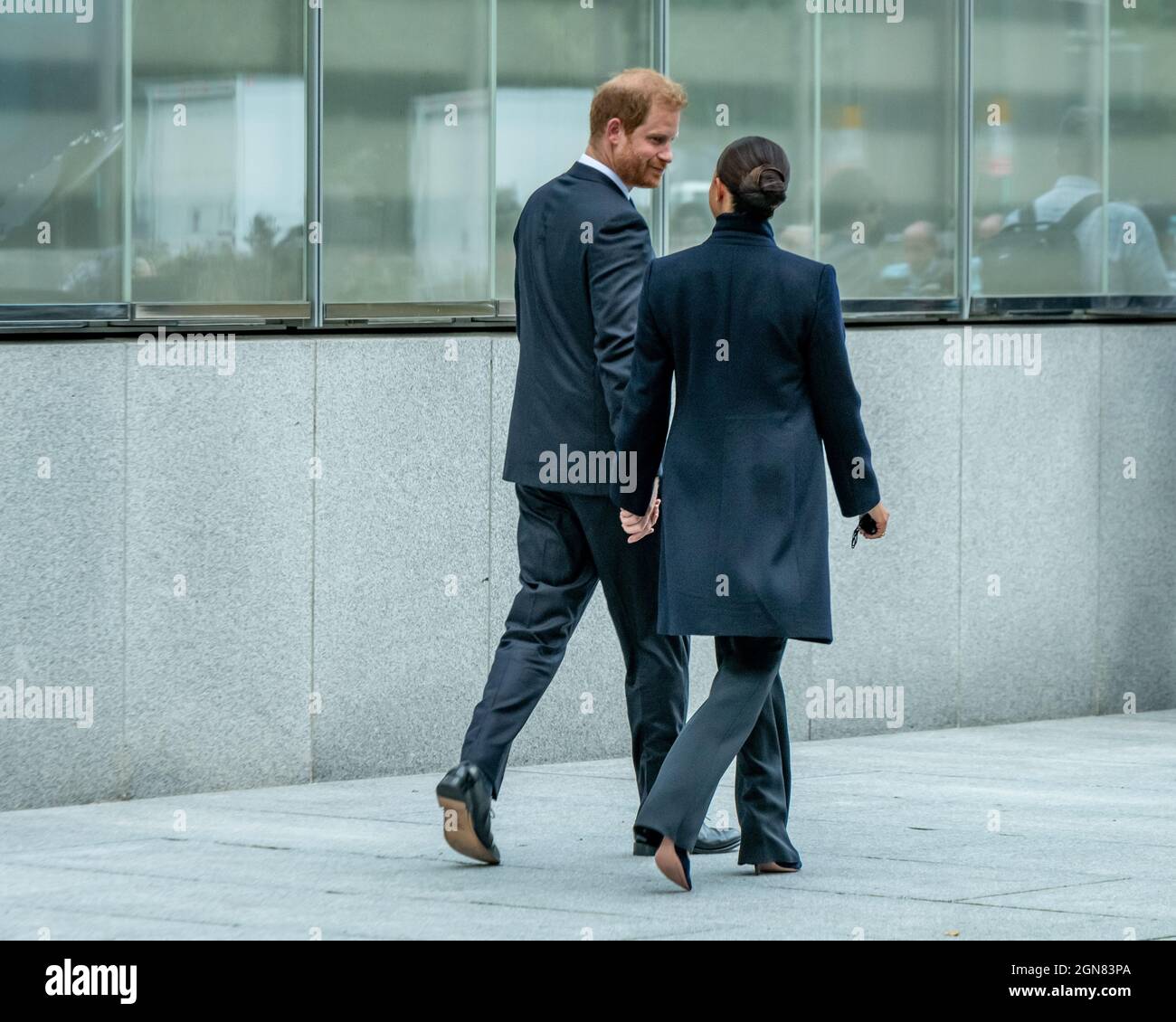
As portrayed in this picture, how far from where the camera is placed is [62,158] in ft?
26.2

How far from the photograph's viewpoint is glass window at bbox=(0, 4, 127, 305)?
311 inches

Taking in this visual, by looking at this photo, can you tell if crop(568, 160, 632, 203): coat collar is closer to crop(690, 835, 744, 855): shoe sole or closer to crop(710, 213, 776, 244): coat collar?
crop(710, 213, 776, 244): coat collar

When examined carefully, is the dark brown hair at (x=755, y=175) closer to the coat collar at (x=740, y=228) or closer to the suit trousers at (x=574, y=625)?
the coat collar at (x=740, y=228)

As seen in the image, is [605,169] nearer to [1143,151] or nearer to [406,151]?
[406,151]

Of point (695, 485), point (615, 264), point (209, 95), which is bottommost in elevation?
point (695, 485)

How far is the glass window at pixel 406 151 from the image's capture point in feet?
28.3

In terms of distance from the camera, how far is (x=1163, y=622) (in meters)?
10.9

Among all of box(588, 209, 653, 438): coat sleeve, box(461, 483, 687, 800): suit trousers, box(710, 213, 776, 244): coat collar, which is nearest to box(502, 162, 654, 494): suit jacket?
box(588, 209, 653, 438): coat sleeve

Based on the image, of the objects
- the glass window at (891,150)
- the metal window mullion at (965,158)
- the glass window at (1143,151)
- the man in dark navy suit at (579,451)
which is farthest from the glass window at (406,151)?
the glass window at (1143,151)

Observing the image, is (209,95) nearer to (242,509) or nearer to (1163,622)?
(242,509)

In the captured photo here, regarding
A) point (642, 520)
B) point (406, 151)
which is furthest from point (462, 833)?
point (406, 151)

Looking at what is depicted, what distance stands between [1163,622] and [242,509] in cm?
456
